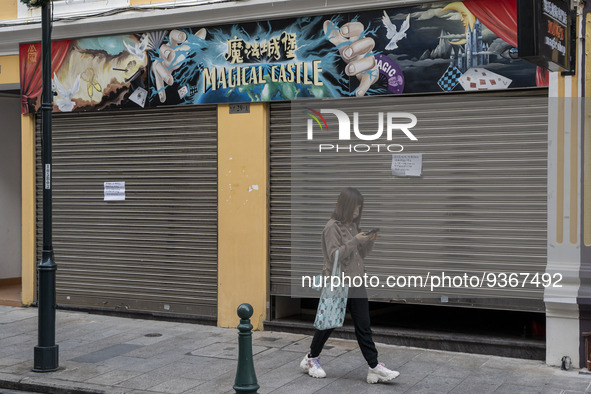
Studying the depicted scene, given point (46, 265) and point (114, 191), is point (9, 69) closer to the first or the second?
point (114, 191)

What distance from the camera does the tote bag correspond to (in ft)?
25.0

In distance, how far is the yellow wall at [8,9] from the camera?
40.2 ft

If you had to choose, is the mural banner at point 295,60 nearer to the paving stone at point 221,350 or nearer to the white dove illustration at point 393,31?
the white dove illustration at point 393,31

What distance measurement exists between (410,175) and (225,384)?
3.53 metres

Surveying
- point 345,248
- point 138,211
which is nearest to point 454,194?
point 345,248

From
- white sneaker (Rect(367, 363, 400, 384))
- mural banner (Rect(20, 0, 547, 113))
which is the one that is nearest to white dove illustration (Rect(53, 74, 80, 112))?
mural banner (Rect(20, 0, 547, 113))

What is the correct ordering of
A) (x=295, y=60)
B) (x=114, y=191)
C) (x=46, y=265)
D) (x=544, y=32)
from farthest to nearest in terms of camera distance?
(x=114, y=191), (x=295, y=60), (x=46, y=265), (x=544, y=32)

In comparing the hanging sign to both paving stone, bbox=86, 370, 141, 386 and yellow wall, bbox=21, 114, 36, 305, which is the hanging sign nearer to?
paving stone, bbox=86, 370, 141, 386

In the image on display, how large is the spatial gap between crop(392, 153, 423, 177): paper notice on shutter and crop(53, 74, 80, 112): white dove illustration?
5253 millimetres

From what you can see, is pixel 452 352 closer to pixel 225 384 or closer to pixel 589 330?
pixel 589 330

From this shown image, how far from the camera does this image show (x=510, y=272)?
8906mm

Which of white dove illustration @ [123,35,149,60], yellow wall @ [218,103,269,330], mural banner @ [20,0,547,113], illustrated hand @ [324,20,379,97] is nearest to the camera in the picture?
mural banner @ [20,0,547,113]

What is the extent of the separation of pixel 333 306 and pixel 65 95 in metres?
6.37

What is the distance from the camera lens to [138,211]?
1138 centimetres
